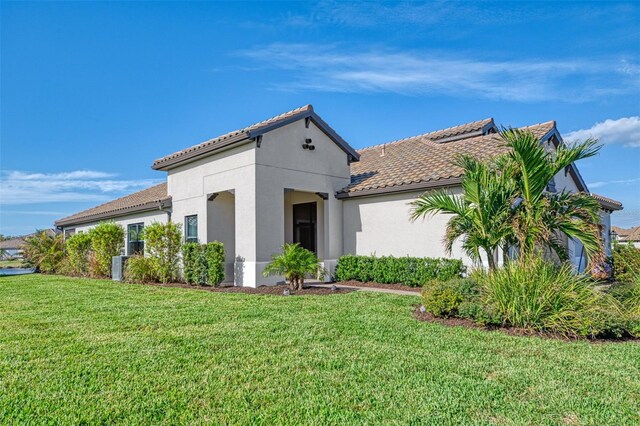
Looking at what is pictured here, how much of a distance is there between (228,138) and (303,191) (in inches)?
135

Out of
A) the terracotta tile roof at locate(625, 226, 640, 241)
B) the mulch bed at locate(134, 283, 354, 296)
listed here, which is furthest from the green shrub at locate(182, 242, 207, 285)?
the terracotta tile roof at locate(625, 226, 640, 241)

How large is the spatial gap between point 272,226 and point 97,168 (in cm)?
1340

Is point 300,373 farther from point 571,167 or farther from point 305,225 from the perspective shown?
point 571,167

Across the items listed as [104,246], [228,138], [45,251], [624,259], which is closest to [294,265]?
[228,138]

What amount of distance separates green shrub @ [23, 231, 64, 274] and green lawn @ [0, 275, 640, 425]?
16924mm

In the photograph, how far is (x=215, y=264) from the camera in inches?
555

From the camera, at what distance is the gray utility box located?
17.2 m

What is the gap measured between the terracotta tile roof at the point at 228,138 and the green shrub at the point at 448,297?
8.25m

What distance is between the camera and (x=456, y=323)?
7781 mm

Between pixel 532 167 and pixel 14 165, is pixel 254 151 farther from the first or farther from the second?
pixel 14 165

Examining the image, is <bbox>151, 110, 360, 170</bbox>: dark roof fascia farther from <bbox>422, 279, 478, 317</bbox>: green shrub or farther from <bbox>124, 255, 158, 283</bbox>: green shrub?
<bbox>422, 279, 478, 317</bbox>: green shrub

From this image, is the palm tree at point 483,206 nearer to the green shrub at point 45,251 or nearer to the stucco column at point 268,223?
the stucco column at point 268,223

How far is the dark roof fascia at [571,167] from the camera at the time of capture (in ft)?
50.8

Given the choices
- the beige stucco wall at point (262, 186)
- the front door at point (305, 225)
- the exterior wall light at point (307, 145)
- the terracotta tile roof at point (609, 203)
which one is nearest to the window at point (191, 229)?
the beige stucco wall at point (262, 186)
